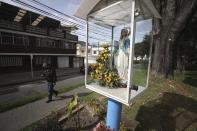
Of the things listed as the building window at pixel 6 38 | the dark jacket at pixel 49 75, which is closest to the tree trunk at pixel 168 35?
the dark jacket at pixel 49 75

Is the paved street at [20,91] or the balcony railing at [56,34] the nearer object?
the paved street at [20,91]

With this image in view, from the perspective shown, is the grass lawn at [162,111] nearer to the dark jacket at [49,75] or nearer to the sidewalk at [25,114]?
the sidewalk at [25,114]

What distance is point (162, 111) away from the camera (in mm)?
6191

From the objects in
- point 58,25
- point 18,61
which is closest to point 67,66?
point 58,25

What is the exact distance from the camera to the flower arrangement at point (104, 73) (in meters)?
3.73

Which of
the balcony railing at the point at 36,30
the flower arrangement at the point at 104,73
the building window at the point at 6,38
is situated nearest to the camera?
the flower arrangement at the point at 104,73

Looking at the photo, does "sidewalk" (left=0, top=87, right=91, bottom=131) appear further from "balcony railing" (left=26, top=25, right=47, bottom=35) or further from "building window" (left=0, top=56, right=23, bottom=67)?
"balcony railing" (left=26, top=25, right=47, bottom=35)

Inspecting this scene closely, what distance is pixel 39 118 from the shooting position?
5617mm

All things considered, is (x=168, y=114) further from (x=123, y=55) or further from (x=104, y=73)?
(x=104, y=73)

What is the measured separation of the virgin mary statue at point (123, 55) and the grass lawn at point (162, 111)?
0.77 metres

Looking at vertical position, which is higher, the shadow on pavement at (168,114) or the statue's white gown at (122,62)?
the statue's white gown at (122,62)

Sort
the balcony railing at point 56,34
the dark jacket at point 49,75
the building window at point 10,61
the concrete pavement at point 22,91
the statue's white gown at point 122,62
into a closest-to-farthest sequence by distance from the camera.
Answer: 1. the statue's white gown at point 122,62
2. the dark jacket at point 49,75
3. the concrete pavement at point 22,91
4. the building window at point 10,61
5. the balcony railing at point 56,34

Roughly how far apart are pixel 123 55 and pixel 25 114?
4687 millimetres

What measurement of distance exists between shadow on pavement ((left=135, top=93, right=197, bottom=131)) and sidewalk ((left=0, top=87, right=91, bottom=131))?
370 cm
